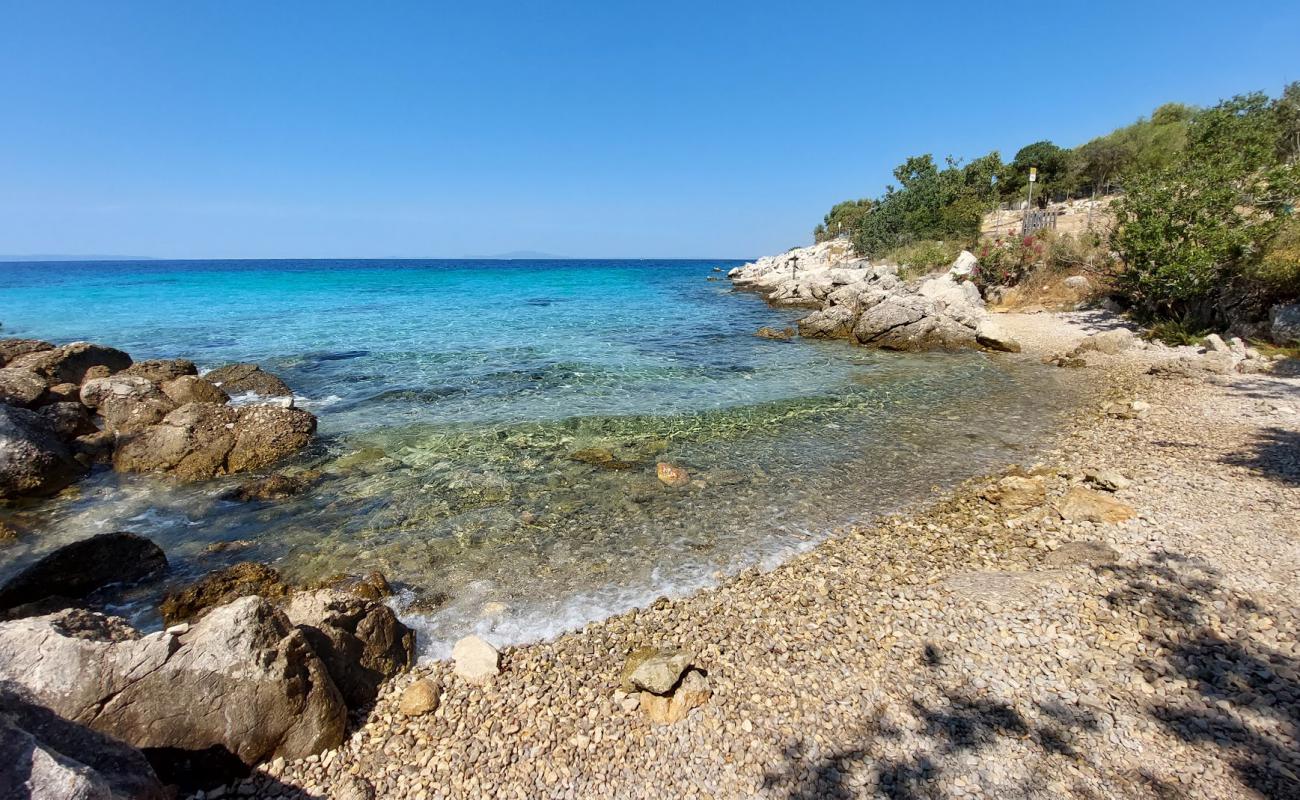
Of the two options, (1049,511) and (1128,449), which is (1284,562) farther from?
(1128,449)

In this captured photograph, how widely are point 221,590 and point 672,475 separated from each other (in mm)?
7155

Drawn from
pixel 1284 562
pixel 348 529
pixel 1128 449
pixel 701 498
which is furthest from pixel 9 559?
pixel 1128 449

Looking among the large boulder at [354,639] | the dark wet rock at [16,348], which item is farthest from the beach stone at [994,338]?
the dark wet rock at [16,348]

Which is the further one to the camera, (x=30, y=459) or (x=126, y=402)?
(x=126, y=402)

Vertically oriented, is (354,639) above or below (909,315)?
below

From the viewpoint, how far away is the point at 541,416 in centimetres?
1499

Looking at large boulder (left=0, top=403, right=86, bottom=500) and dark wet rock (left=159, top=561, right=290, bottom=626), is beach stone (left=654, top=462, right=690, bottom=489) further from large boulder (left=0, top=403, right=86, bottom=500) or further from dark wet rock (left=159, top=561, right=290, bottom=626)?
large boulder (left=0, top=403, right=86, bottom=500)

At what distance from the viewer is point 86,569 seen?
730 cm

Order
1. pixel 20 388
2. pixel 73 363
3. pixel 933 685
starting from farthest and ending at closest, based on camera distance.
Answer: pixel 73 363, pixel 20 388, pixel 933 685

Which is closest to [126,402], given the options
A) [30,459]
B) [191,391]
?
[191,391]

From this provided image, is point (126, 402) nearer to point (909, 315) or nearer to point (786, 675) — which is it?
point (786, 675)

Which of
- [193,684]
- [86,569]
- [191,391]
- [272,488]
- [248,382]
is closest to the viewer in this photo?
[193,684]

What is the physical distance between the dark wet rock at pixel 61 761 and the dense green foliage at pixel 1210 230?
26974 mm

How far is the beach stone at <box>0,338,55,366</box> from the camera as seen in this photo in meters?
17.5
